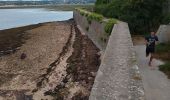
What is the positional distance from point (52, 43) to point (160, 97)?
79.9 ft

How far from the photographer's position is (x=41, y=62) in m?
25.1

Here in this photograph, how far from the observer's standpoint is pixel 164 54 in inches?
665

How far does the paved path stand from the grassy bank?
0.28 metres

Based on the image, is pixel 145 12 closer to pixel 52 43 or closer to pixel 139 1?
pixel 139 1

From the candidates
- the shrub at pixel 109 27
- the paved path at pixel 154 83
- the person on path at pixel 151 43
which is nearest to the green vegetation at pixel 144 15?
the shrub at pixel 109 27

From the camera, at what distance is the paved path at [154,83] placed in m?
11.3

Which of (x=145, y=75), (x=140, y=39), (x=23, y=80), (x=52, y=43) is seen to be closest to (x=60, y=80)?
(x=23, y=80)

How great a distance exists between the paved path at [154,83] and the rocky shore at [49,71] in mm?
3254

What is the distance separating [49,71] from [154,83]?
1050 centimetres

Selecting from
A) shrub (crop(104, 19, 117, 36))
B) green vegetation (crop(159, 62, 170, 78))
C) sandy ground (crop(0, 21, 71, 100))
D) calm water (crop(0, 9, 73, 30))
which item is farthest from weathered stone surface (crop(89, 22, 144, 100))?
calm water (crop(0, 9, 73, 30))

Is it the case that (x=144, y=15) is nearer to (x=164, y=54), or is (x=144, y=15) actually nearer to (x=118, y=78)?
(x=164, y=54)

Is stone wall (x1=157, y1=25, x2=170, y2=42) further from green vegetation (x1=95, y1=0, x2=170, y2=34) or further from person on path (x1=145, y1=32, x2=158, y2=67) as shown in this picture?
green vegetation (x1=95, y1=0, x2=170, y2=34)

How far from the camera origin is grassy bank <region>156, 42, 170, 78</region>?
1430 cm

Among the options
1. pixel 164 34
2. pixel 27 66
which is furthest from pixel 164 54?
pixel 27 66
